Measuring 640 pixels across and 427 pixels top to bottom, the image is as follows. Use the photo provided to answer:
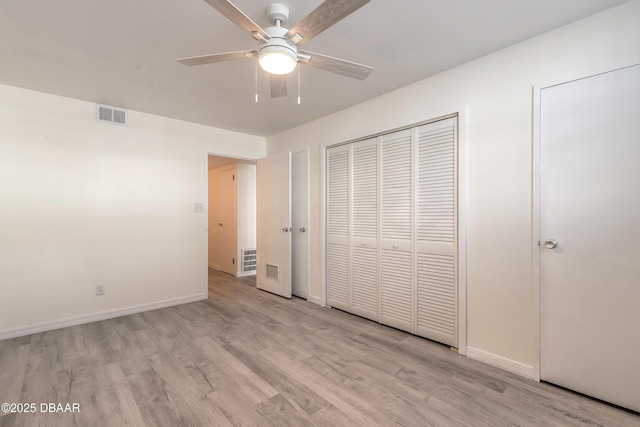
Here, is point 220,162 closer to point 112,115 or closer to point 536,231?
point 112,115

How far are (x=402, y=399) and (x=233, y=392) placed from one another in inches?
44.4

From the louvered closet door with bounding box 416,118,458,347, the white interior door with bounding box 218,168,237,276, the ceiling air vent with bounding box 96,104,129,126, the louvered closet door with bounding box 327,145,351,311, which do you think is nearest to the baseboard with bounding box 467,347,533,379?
the louvered closet door with bounding box 416,118,458,347

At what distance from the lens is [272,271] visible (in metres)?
4.26

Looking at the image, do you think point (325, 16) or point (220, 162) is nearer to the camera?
point (325, 16)

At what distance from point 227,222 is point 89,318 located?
2.81 m

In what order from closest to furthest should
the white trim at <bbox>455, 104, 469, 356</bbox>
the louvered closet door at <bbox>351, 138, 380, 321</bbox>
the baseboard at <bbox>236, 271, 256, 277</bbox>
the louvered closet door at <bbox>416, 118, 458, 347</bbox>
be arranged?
the white trim at <bbox>455, 104, 469, 356</bbox>, the louvered closet door at <bbox>416, 118, 458, 347</bbox>, the louvered closet door at <bbox>351, 138, 380, 321</bbox>, the baseboard at <bbox>236, 271, 256, 277</bbox>

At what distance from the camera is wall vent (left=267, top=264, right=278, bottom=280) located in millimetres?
4180

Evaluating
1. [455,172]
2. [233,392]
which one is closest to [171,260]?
[233,392]

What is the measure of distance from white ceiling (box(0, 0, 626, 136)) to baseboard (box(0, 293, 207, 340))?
2.42 meters

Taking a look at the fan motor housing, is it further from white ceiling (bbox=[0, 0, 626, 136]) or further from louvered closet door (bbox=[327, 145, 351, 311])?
louvered closet door (bbox=[327, 145, 351, 311])

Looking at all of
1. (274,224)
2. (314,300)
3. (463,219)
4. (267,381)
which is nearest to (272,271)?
(274,224)

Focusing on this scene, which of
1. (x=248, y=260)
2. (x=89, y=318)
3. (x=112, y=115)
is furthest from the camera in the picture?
(x=248, y=260)

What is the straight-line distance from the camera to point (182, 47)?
2.09m

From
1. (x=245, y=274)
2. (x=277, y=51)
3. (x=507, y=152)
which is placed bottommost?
(x=245, y=274)
